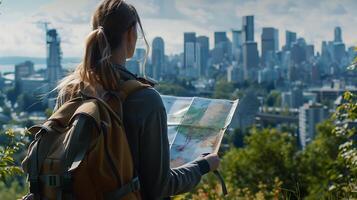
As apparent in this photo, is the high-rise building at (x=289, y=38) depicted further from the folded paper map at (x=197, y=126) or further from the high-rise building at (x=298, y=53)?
the folded paper map at (x=197, y=126)

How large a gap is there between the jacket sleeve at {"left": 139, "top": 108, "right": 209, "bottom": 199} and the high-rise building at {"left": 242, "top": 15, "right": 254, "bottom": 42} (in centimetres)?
8970

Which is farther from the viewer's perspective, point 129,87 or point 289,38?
point 289,38

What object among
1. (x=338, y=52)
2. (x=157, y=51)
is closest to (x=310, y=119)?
(x=157, y=51)

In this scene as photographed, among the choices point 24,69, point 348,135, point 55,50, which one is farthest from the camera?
point 24,69

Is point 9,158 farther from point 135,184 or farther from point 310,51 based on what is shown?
point 310,51

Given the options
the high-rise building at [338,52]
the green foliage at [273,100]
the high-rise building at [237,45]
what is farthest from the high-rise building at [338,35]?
the green foliage at [273,100]

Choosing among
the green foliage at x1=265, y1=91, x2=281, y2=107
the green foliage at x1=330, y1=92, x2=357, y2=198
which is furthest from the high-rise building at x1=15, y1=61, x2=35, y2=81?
the green foliage at x1=330, y1=92, x2=357, y2=198

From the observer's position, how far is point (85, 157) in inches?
58.8

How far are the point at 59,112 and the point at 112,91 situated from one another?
127 millimetres

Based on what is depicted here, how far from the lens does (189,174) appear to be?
67.7 inches

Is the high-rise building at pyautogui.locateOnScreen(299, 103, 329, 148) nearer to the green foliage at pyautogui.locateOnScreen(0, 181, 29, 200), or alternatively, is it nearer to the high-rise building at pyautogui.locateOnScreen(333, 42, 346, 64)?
the high-rise building at pyautogui.locateOnScreen(333, 42, 346, 64)

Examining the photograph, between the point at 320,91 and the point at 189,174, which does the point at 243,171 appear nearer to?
the point at 189,174

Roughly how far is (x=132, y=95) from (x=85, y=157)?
0.18 m

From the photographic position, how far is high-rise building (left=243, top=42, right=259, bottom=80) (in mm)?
92500
